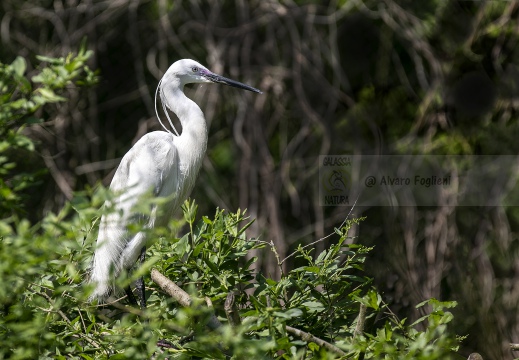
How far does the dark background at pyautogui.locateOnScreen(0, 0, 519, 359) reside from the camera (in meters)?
3.80

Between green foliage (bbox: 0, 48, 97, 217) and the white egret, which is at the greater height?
green foliage (bbox: 0, 48, 97, 217)

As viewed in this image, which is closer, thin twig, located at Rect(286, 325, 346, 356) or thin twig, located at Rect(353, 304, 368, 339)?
thin twig, located at Rect(286, 325, 346, 356)

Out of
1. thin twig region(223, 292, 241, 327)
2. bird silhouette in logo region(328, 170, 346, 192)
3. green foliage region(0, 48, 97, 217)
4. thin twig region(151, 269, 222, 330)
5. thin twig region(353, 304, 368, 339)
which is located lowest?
bird silhouette in logo region(328, 170, 346, 192)

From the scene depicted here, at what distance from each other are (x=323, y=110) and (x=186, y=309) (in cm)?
290

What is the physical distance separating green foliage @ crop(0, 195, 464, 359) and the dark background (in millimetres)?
1896

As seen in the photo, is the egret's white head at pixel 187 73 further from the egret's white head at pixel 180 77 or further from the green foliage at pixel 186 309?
the green foliage at pixel 186 309

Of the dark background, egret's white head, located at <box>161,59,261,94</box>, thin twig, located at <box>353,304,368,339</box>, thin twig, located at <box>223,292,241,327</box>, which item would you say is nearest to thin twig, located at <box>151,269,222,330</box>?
thin twig, located at <box>223,292,241,327</box>

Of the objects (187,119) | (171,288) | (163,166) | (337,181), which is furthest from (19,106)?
(337,181)

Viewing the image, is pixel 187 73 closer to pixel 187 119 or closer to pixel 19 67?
pixel 187 119

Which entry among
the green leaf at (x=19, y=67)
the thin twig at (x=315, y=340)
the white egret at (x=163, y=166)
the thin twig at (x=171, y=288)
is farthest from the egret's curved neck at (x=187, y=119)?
the thin twig at (x=315, y=340)

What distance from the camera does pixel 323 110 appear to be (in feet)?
12.7

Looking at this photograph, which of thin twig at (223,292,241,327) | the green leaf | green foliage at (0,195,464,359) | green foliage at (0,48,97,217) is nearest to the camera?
green foliage at (0,195,464,359)

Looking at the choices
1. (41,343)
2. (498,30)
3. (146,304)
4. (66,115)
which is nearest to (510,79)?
(498,30)

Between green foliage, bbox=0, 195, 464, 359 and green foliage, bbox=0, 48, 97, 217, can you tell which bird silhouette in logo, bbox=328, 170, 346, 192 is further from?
green foliage, bbox=0, 48, 97, 217
